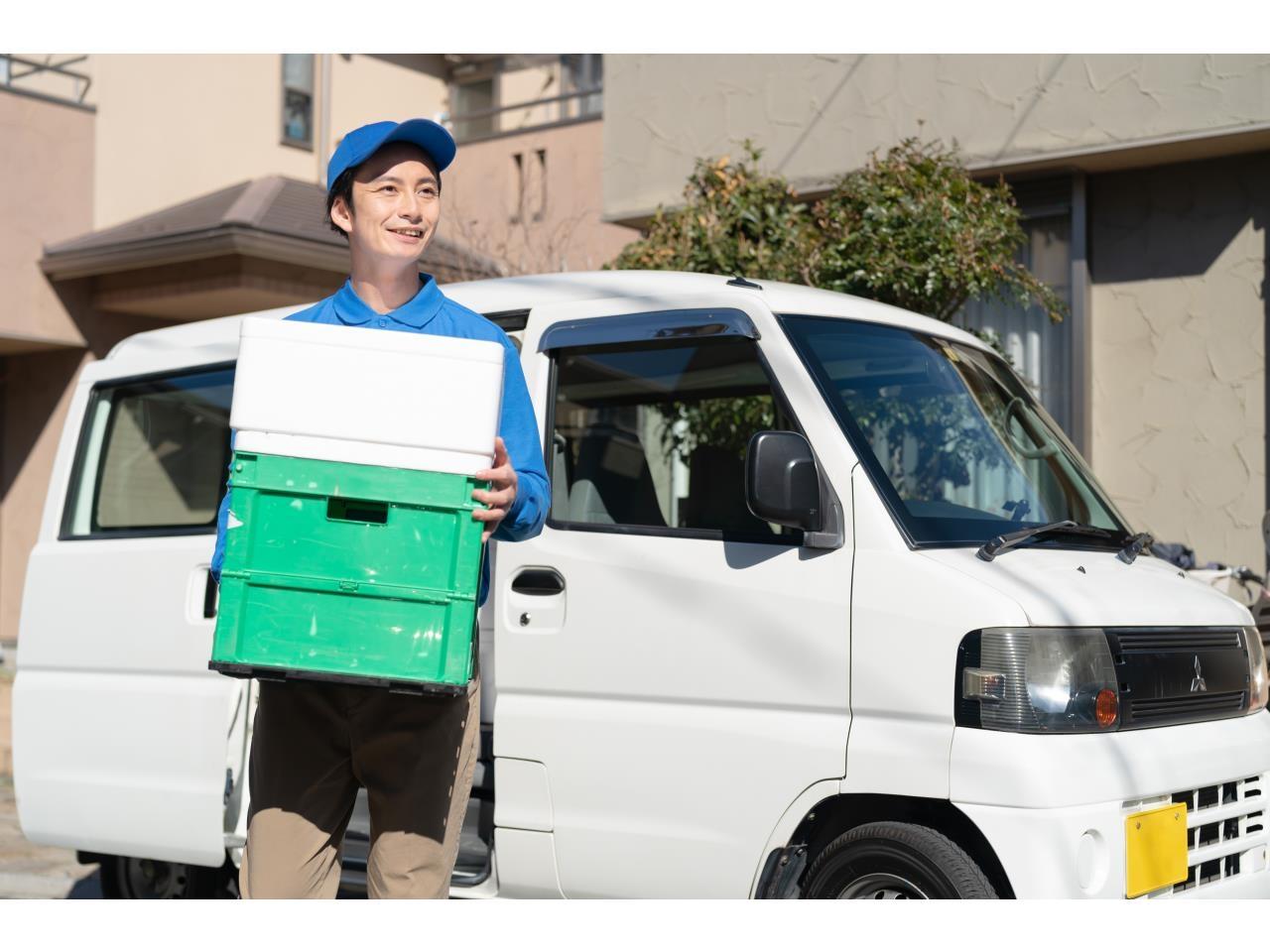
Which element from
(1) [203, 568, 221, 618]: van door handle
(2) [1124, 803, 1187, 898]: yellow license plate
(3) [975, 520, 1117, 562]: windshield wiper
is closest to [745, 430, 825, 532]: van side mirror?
(3) [975, 520, 1117, 562]: windshield wiper

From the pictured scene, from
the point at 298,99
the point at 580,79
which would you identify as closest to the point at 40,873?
the point at 298,99

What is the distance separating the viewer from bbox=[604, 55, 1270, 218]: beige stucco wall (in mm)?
8562

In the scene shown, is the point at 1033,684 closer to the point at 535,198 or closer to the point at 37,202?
the point at 535,198

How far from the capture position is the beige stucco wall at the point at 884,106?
8562 mm

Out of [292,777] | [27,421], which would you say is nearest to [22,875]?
[292,777]

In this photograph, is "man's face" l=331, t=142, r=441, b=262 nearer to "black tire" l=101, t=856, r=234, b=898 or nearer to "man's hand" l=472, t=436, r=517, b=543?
"man's hand" l=472, t=436, r=517, b=543

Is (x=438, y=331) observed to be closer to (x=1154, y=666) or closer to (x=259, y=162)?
(x=1154, y=666)

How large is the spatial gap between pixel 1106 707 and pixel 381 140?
7.20ft

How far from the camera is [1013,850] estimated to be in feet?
11.3

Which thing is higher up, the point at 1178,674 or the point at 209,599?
the point at 209,599

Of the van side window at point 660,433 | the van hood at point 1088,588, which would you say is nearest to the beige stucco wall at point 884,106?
the van side window at point 660,433

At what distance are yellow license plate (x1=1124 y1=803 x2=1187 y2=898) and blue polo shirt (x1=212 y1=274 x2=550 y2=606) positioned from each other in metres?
1.71

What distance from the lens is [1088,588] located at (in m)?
3.72

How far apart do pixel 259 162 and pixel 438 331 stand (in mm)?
14826
